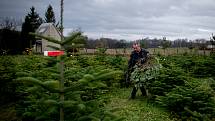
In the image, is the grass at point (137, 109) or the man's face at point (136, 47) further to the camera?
the man's face at point (136, 47)

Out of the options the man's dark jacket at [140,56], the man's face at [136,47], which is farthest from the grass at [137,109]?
the man's face at [136,47]

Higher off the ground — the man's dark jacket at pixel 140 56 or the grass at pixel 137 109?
the man's dark jacket at pixel 140 56

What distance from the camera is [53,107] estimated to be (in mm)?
4590

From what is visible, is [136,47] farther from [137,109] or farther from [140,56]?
[137,109]

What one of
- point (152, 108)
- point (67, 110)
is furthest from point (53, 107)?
point (152, 108)

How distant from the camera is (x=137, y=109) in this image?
1153 cm

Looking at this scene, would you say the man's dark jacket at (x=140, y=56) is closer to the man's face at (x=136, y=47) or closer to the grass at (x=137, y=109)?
the man's face at (x=136, y=47)

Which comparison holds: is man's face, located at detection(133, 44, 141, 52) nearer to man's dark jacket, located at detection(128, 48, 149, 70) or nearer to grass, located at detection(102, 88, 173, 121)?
man's dark jacket, located at detection(128, 48, 149, 70)

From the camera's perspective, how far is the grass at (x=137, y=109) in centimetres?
1051

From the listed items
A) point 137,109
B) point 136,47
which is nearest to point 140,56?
point 136,47

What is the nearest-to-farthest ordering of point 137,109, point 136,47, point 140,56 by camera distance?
point 137,109 < point 136,47 < point 140,56

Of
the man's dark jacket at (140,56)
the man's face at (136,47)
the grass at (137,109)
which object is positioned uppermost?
the man's face at (136,47)

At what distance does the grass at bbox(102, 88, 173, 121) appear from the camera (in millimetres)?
10513

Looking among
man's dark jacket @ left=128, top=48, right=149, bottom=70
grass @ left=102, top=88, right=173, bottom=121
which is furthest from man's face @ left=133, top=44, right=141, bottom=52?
grass @ left=102, top=88, right=173, bottom=121
